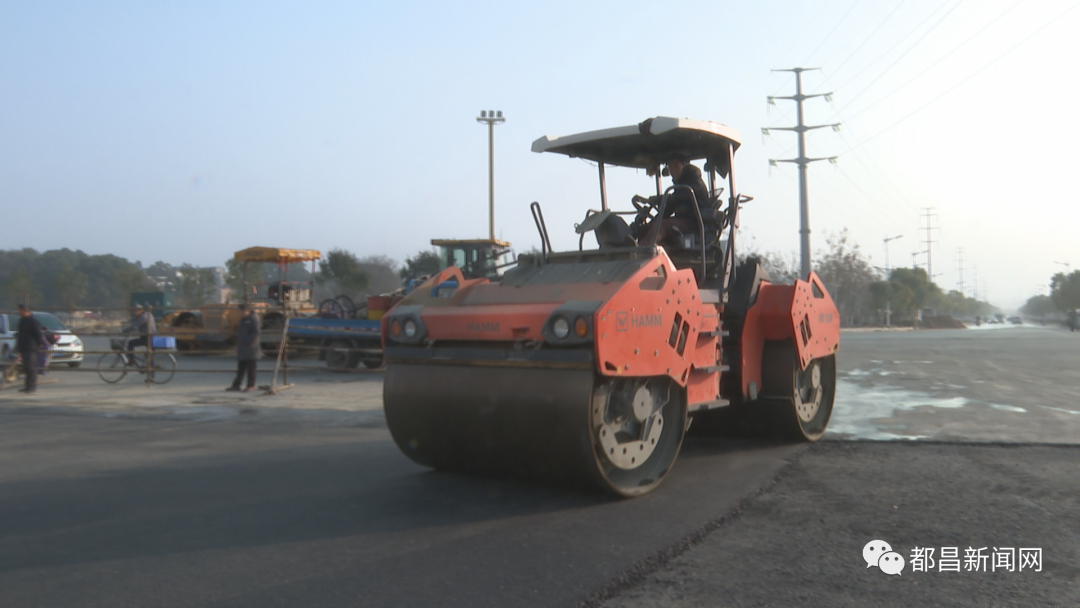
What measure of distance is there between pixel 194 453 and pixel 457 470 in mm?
2810

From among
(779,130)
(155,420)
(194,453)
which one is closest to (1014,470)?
(194,453)

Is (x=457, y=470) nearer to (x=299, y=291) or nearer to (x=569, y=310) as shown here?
(x=569, y=310)

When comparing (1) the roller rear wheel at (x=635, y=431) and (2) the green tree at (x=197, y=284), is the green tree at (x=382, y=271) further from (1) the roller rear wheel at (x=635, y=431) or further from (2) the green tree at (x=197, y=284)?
(1) the roller rear wheel at (x=635, y=431)

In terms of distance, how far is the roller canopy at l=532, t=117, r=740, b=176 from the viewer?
6414 mm

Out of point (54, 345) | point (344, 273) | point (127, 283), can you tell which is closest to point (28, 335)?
point (54, 345)

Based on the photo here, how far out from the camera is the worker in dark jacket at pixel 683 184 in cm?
689

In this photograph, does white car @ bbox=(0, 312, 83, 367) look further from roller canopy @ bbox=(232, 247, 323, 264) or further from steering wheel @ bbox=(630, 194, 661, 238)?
steering wheel @ bbox=(630, 194, 661, 238)

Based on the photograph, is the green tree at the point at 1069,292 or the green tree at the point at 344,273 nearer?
the green tree at the point at 344,273

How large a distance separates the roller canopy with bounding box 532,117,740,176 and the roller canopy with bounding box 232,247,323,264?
15.0 m

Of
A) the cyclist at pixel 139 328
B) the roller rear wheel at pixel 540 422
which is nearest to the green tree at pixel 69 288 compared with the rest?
the cyclist at pixel 139 328

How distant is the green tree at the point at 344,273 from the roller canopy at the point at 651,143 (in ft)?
142

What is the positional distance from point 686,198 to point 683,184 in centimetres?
14

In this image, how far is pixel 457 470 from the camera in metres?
6.00

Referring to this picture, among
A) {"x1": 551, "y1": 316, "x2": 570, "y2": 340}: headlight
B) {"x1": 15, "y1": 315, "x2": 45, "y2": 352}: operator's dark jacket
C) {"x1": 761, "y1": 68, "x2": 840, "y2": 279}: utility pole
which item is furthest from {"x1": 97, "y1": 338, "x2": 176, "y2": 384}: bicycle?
{"x1": 761, "y1": 68, "x2": 840, "y2": 279}: utility pole
